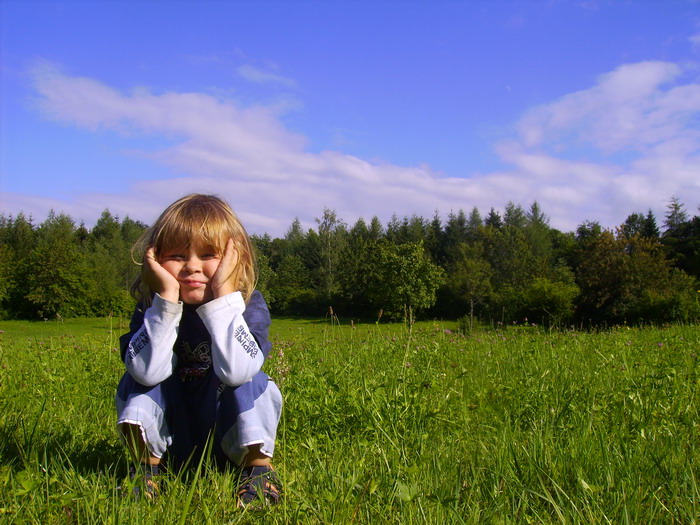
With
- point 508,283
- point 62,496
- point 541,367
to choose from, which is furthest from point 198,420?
point 508,283

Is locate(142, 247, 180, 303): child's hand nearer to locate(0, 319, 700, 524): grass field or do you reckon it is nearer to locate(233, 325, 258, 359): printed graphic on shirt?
locate(233, 325, 258, 359): printed graphic on shirt

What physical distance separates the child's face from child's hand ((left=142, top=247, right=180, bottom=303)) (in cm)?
7

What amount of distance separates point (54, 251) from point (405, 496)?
4142 cm

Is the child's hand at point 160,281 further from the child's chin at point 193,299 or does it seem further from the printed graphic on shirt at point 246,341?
the printed graphic on shirt at point 246,341

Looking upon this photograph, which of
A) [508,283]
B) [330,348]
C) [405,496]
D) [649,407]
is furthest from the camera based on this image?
[508,283]

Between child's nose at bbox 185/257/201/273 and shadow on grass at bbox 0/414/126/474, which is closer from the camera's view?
shadow on grass at bbox 0/414/126/474

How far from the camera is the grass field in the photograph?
162 cm

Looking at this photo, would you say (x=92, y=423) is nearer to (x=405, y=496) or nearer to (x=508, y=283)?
(x=405, y=496)

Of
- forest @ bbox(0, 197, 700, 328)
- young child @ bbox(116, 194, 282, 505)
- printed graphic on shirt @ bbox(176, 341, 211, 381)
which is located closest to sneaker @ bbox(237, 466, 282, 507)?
young child @ bbox(116, 194, 282, 505)

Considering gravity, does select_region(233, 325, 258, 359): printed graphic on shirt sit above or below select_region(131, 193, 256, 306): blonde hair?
below

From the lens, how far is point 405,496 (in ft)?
4.74

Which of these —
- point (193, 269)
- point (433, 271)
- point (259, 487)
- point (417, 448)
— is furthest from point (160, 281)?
point (433, 271)

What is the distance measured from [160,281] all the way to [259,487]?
87 centimetres

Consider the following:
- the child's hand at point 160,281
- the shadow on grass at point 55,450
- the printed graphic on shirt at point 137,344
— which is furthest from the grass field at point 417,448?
the child's hand at point 160,281
